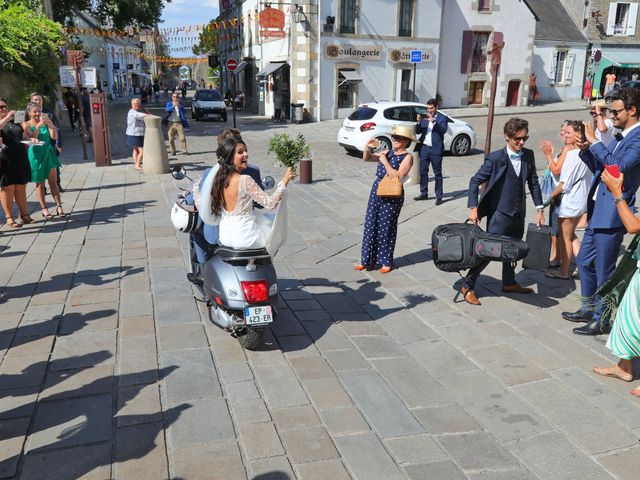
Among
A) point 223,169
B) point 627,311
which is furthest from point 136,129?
point 627,311

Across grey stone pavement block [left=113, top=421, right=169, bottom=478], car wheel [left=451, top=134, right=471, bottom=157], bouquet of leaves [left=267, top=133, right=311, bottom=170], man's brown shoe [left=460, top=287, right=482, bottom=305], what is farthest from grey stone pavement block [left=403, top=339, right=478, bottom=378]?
car wheel [left=451, top=134, right=471, bottom=157]

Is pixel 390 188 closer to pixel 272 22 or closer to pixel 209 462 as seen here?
pixel 209 462

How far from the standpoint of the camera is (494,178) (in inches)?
219

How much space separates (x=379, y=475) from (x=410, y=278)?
3.54 m

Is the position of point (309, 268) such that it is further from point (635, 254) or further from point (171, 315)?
point (635, 254)

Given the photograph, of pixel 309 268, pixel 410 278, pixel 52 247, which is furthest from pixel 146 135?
pixel 410 278

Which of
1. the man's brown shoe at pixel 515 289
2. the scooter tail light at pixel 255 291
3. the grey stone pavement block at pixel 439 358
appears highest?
the scooter tail light at pixel 255 291

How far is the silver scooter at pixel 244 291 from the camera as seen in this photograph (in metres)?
4.38

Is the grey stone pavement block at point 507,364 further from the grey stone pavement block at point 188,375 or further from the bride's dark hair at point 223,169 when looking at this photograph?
the bride's dark hair at point 223,169

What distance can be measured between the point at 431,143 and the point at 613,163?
6.00 metres

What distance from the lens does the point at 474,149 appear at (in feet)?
57.8

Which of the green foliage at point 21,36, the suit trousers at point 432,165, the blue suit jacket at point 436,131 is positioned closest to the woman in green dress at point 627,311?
the suit trousers at point 432,165

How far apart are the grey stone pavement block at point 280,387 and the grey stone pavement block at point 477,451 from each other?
102cm

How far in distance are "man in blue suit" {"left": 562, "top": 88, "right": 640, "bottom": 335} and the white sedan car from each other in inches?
407
